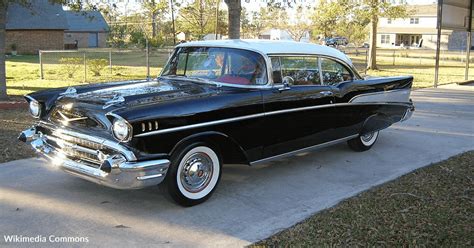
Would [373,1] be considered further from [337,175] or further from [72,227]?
[72,227]

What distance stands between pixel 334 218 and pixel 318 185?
43.8 inches

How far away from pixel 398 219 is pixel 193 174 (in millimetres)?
1917

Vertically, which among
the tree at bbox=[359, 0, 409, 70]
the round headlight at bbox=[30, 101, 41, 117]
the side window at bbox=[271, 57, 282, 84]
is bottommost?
the round headlight at bbox=[30, 101, 41, 117]

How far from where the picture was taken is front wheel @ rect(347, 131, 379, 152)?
6840 millimetres

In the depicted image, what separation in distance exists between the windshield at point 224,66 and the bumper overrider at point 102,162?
4.92ft

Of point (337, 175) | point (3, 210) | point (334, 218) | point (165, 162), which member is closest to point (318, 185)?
point (337, 175)

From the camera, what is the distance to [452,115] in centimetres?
1019

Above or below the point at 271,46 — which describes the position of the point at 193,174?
below

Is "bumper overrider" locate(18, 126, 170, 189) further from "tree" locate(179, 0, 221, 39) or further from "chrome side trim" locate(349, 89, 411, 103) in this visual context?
"tree" locate(179, 0, 221, 39)

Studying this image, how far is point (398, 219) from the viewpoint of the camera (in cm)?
429

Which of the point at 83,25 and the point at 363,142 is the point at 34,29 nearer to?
the point at 83,25

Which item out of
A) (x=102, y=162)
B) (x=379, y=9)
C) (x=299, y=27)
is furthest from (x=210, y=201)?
(x=299, y=27)

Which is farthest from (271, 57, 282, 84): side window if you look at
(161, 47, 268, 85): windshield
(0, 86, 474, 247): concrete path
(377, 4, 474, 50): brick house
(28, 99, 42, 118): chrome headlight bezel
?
(377, 4, 474, 50): brick house

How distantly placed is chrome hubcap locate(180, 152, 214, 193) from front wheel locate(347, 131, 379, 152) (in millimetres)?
2828
